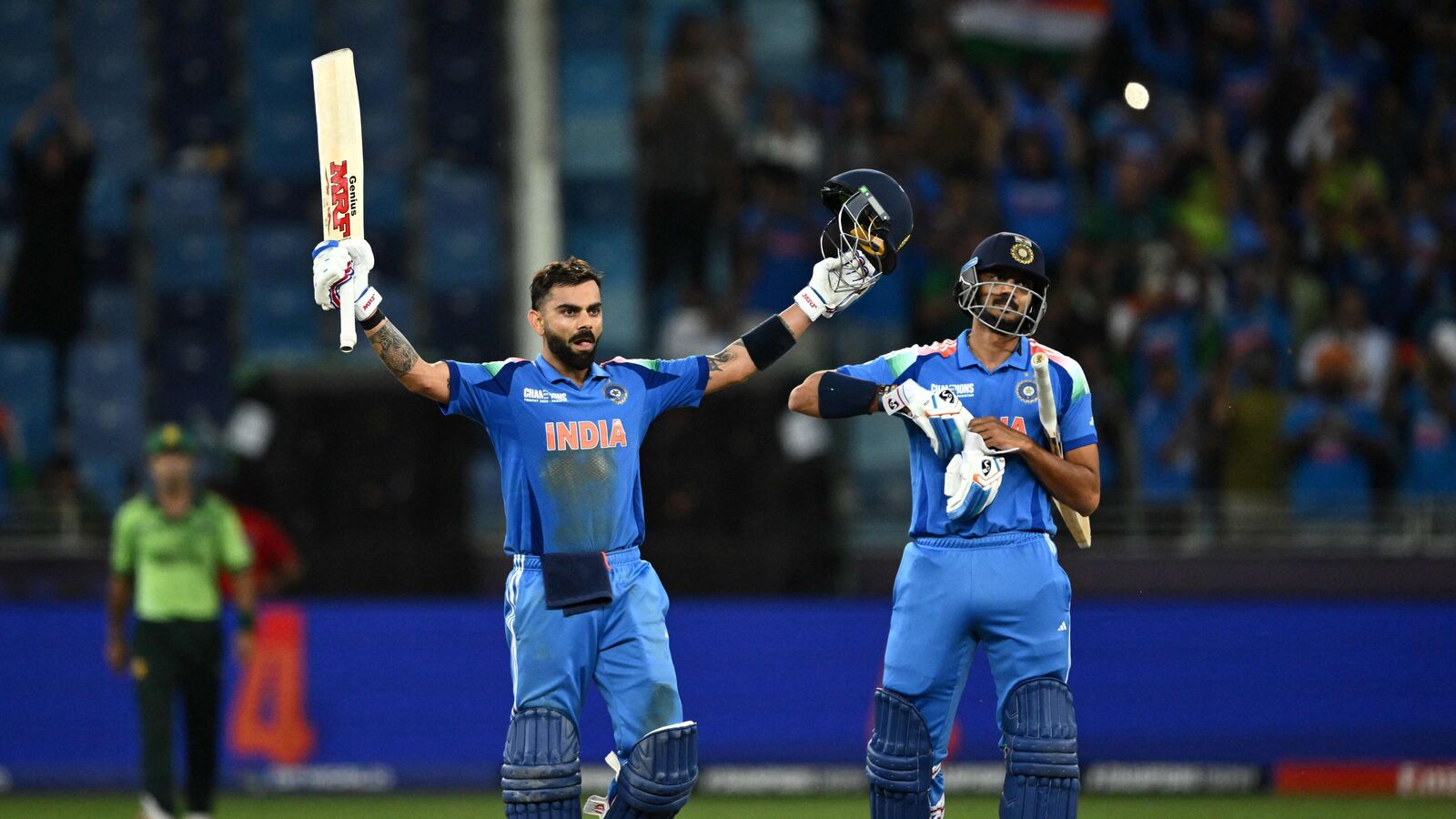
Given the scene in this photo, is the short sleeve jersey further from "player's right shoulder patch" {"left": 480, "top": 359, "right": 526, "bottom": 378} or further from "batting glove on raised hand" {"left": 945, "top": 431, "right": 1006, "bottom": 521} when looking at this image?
"batting glove on raised hand" {"left": 945, "top": 431, "right": 1006, "bottom": 521}

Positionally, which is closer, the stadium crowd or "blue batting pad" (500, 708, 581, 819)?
"blue batting pad" (500, 708, 581, 819)

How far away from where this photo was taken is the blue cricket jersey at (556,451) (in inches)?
279

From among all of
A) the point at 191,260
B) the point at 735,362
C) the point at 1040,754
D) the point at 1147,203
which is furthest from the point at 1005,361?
the point at 191,260

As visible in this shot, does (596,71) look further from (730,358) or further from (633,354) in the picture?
(730,358)

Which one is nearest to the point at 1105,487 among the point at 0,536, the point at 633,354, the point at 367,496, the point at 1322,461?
the point at 1322,461

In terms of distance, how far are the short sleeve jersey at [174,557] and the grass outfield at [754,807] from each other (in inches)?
67.7

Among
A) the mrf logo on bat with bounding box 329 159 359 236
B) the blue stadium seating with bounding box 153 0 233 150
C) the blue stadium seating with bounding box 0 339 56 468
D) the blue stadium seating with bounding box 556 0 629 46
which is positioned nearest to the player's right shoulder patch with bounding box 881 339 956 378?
the mrf logo on bat with bounding box 329 159 359 236

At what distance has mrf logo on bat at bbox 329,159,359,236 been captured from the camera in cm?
716

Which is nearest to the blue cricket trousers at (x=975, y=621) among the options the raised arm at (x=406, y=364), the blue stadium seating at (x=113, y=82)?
the raised arm at (x=406, y=364)

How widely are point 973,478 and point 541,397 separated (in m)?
1.58

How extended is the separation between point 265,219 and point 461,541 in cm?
413

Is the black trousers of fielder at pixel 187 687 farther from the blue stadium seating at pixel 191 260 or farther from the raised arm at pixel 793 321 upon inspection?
the blue stadium seating at pixel 191 260

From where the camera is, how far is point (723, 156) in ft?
51.9

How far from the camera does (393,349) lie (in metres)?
6.95
